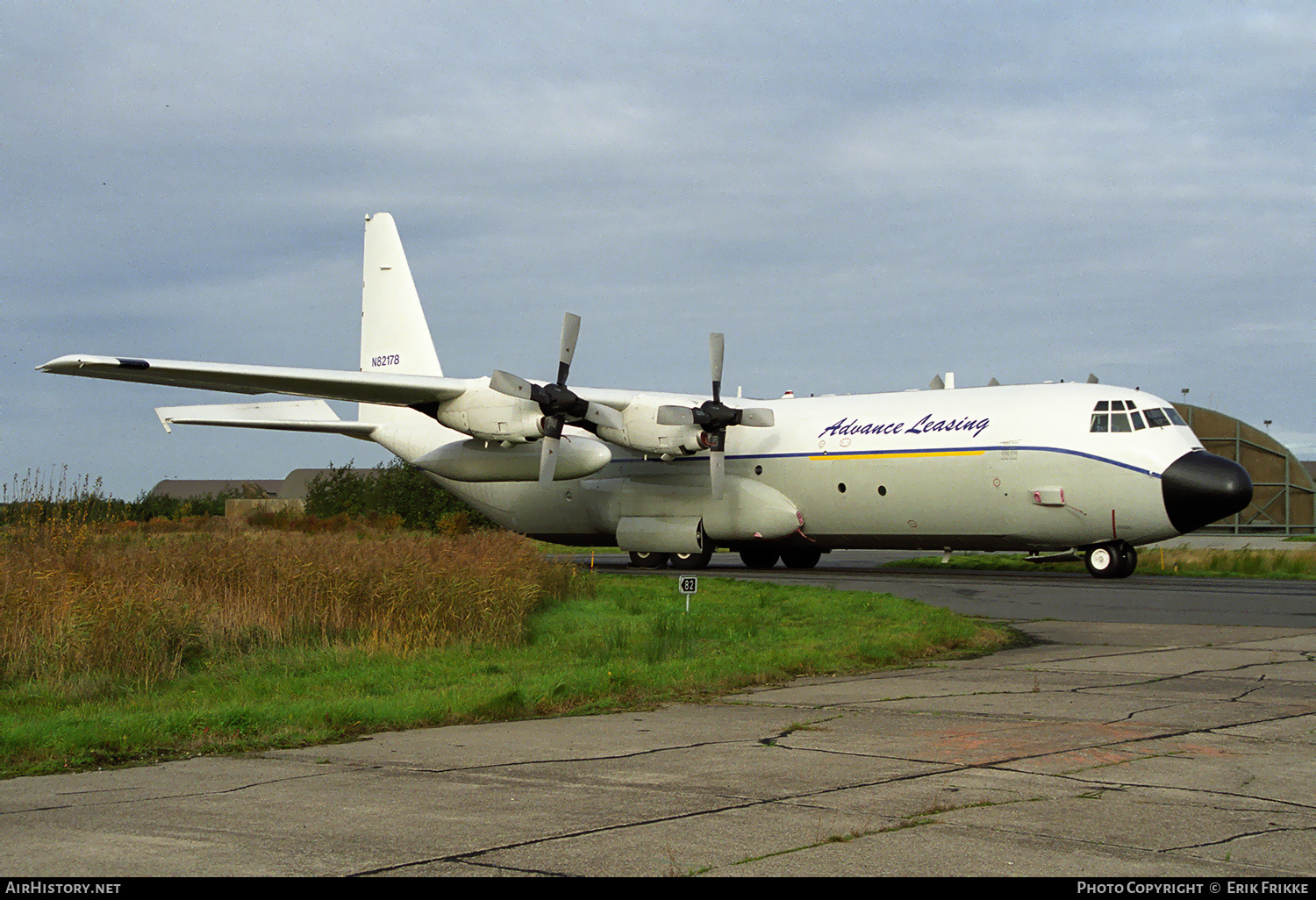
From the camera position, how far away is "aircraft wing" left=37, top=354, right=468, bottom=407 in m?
21.9

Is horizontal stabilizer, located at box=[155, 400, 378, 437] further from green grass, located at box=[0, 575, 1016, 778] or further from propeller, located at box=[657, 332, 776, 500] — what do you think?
green grass, located at box=[0, 575, 1016, 778]

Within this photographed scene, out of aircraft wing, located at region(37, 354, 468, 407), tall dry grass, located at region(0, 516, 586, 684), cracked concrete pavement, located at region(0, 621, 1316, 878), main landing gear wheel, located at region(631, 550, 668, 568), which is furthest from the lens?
main landing gear wheel, located at region(631, 550, 668, 568)

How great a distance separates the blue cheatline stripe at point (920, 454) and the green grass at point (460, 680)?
28.5 ft

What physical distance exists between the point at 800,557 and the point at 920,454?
655 centimetres

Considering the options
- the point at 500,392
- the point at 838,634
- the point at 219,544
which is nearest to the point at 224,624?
the point at 219,544

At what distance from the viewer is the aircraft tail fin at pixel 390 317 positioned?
33156 mm

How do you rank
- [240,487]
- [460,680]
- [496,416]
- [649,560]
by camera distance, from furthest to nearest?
[240,487] → [649,560] → [496,416] → [460,680]

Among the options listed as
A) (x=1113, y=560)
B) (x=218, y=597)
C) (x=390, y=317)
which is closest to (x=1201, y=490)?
(x=1113, y=560)

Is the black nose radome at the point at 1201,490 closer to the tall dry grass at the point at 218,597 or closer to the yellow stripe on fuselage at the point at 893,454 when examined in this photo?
the yellow stripe on fuselage at the point at 893,454

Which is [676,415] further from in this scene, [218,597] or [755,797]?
[755,797]

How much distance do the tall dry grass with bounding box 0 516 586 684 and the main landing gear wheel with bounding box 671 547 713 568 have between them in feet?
39.6

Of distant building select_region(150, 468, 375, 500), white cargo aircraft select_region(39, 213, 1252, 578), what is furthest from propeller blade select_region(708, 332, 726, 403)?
distant building select_region(150, 468, 375, 500)

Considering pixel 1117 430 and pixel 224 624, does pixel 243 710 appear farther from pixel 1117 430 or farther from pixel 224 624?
pixel 1117 430

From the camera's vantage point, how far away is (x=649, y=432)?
28.4m
